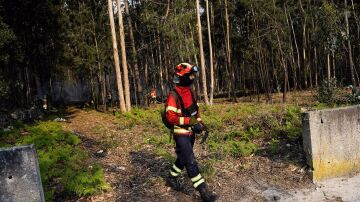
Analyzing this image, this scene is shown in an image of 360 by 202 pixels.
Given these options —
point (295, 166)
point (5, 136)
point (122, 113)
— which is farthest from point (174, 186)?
point (122, 113)

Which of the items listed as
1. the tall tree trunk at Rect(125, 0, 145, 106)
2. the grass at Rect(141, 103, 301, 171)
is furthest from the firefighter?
the tall tree trunk at Rect(125, 0, 145, 106)

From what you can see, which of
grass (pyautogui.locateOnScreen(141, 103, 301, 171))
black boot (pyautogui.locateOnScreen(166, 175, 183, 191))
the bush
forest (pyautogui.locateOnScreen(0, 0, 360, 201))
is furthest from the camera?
the bush

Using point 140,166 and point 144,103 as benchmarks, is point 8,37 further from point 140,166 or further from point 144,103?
point 144,103

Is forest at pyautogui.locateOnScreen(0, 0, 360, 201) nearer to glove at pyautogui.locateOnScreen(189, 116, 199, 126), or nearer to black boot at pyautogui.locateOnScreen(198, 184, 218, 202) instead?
glove at pyautogui.locateOnScreen(189, 116, 199, 126)

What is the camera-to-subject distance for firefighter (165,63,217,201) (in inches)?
230

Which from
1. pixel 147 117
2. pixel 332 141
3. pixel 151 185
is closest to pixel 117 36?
pixel 147 117

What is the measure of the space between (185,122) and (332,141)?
9.54 feet

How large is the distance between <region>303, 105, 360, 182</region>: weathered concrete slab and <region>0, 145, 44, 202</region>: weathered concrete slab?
4596 millimetres

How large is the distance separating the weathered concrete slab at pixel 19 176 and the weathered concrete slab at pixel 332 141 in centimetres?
460

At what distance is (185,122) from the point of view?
5.86m

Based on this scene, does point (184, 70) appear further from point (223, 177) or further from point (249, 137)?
point (249, 137)

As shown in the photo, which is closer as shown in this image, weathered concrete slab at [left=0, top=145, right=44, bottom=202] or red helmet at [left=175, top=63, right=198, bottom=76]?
weathered concrete slab at [left=0, top=145, right=44, bottom=202]

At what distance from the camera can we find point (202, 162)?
8.01m

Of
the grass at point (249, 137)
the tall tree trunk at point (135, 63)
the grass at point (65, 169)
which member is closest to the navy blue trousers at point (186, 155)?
the grass at point (249, 137)
